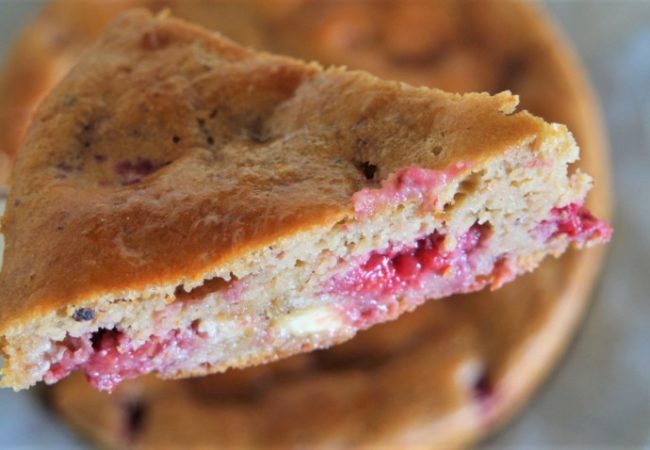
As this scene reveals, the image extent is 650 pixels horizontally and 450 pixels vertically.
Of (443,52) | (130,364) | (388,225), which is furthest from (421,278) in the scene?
(443,52)

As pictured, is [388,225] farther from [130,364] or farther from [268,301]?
[130,364]

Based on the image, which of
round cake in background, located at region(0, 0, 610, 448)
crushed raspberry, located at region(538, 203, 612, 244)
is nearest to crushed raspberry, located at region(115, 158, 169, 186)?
crushed raspberry, located at region(538, 203, 612, 244)

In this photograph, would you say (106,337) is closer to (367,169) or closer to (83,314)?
(83,314)

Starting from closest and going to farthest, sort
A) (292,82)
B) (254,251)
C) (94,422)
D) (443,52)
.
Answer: (254,251), (292,82), (94,422), (443,52)

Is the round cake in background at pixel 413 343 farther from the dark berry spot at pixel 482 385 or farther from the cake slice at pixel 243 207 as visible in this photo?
the cake slice at pixel 243 207

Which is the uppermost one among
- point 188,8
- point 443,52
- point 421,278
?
point 188,8

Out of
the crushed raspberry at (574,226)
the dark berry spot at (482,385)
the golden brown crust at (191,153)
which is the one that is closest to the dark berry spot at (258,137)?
the golden brown crust at (191,153)

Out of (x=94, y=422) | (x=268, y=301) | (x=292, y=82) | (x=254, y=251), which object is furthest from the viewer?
(x=94, y=422)

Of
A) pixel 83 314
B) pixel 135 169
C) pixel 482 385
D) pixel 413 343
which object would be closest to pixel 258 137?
pixel 135 169
